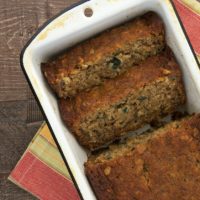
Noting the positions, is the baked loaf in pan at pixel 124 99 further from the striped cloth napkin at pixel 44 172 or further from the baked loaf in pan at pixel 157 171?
the striped cloth napkin at pixel 44 172

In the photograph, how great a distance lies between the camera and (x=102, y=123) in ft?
5.69

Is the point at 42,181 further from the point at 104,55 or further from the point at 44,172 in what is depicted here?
the point at 104,55

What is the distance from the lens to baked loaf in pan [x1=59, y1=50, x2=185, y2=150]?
1691 mm

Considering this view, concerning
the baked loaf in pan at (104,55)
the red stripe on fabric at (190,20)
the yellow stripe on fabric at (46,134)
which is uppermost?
the baked loaf in pan at (104,55)

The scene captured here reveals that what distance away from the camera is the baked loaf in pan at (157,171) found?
1669mm

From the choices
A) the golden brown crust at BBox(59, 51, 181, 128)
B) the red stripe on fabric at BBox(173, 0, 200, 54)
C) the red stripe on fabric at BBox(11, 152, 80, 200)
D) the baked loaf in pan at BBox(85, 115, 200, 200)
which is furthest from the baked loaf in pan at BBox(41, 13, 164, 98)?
the red stripe on fabric at BBox(11, 152, 80, 200)

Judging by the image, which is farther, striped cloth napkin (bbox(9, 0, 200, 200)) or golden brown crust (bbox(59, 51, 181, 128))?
striped cloth napkin (bbox(9, 0, 200, 200))

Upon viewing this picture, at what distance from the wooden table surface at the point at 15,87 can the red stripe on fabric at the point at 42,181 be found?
6 centimetres

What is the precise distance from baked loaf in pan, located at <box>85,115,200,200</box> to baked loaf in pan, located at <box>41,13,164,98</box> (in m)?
0.30

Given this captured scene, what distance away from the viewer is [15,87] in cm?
217

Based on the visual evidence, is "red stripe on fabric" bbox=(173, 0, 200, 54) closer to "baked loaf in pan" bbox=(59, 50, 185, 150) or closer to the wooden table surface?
"baked loaf in pan" bbox=(59, 50, 185, 150)

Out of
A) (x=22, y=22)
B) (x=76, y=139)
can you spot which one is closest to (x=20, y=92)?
(x=22, y=22)

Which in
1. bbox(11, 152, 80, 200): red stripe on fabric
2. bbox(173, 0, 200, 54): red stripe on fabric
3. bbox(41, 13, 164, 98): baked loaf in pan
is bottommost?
bbox(11, 152, 80, 200): red stripe on fabric

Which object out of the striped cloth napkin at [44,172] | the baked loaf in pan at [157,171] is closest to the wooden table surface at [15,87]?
the striped cloth napkin at [44,172]
